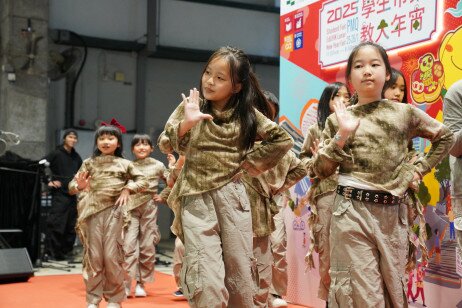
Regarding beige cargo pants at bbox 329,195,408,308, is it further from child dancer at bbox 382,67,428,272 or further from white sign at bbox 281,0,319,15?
white sign at bbox 281,0,319,15

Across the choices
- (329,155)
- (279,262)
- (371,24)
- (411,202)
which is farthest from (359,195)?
(279,262)

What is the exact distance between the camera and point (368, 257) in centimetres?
249

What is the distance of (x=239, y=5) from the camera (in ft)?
39.3

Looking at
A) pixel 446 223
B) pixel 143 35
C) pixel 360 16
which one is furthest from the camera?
pixel 143 35

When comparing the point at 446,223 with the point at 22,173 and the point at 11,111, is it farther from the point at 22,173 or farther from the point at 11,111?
the point at 11,111

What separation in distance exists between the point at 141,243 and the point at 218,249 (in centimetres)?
357

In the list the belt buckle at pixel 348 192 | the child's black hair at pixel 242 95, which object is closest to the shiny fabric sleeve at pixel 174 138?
the child's black hair at pixel 242 95

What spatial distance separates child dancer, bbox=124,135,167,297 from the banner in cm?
153

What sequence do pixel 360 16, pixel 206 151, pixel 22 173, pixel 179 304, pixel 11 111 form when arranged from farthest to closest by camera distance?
1. pixel 11 111
2. pixel 22 173
3. pixel 179 304
4. pixel 360 16
5. pixel 206 151

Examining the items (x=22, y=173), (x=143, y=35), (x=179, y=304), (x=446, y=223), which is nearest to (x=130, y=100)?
(x=143, y=35)

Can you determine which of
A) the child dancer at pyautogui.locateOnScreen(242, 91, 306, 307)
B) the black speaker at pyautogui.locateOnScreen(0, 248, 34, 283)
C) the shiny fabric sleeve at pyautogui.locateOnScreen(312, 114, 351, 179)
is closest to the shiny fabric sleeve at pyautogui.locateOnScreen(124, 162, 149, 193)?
the child dancer at pyautogui.locateOnScreen(242, 91, 306, 307)

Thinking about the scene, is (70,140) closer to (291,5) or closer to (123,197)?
(123,197)

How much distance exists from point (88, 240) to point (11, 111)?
6.03 metres

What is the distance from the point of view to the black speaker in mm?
6176
